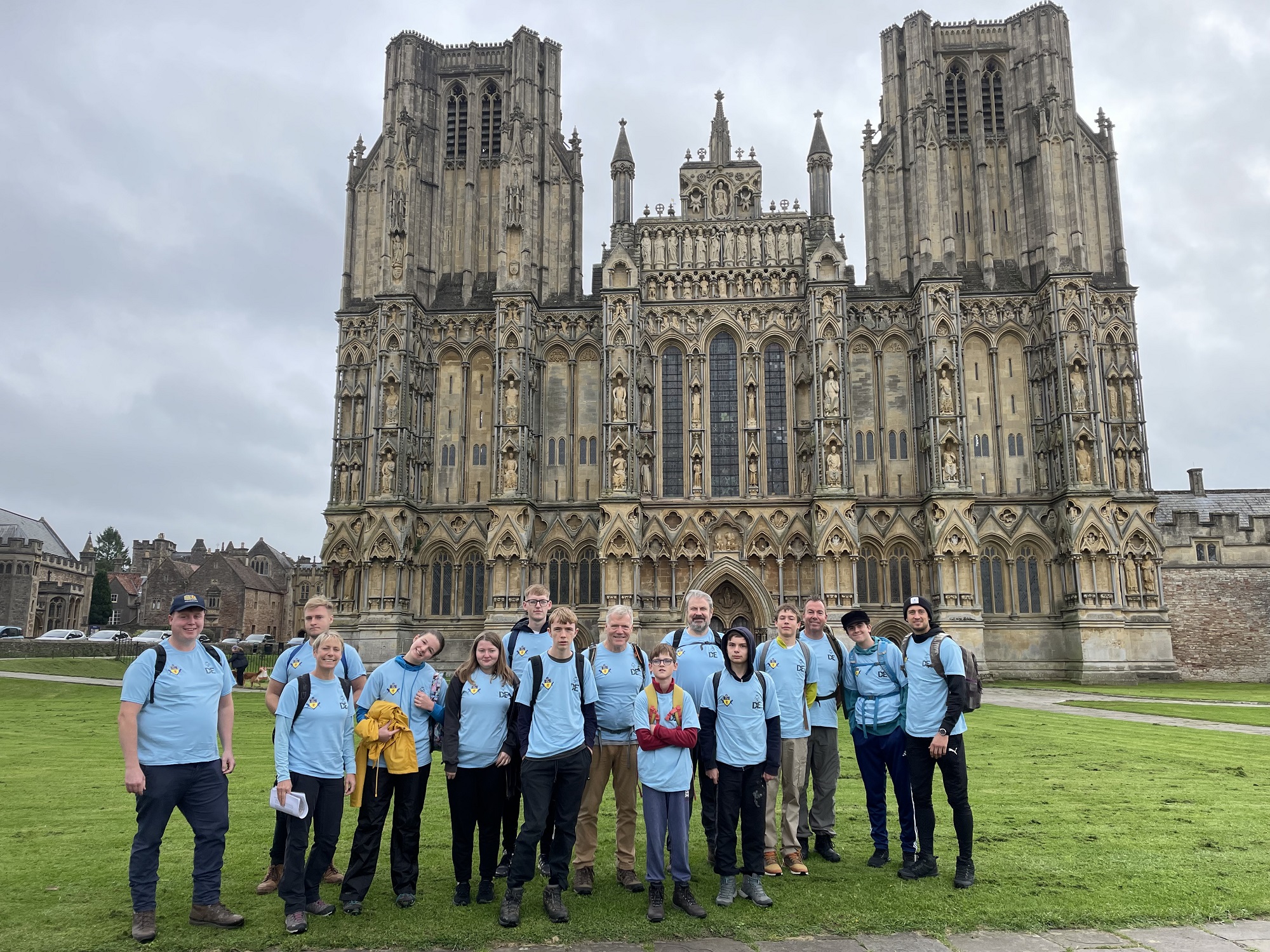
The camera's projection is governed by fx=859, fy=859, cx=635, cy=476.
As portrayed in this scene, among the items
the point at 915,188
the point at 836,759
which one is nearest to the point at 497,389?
the point at 915,188

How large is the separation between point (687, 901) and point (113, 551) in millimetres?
100770

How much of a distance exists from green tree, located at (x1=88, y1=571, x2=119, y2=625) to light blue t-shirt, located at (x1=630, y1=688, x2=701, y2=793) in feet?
250

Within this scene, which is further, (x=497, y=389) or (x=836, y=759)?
(x=497, y=389)

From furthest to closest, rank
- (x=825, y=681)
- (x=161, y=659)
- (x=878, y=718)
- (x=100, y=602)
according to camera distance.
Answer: (x=100, y=602), (x=825, y=681), (x=878, y=718), (x=161, y=659)

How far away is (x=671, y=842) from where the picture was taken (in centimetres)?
705

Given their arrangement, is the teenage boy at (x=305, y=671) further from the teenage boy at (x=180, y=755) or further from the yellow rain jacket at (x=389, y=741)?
the teenage boy at (x=180, y=755)

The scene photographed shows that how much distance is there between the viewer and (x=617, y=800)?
299 inches

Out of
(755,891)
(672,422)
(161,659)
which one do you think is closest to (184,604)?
(161,659)

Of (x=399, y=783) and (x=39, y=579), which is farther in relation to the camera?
(x=39, y=579)

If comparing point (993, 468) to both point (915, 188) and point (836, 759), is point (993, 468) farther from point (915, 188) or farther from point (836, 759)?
point (836, 759)

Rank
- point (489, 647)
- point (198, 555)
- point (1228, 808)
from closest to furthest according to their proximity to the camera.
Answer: point (489, 647) < point (1228, 808) < point (198, 555)

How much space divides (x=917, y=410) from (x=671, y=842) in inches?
1302

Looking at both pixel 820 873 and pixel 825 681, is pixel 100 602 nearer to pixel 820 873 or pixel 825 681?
pixel 825 681

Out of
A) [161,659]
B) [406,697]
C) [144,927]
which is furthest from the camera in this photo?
[406,697]
